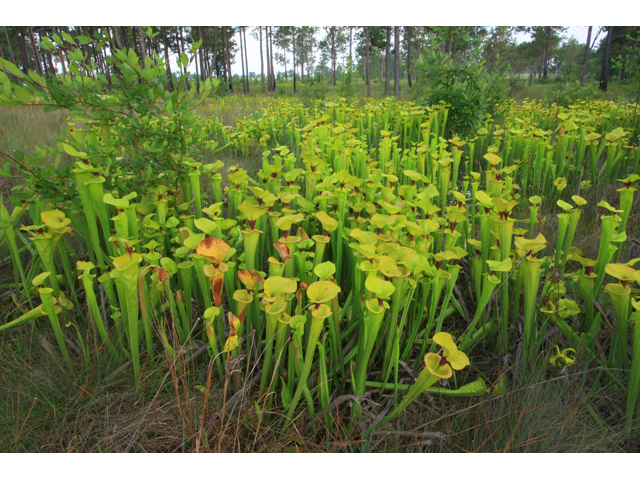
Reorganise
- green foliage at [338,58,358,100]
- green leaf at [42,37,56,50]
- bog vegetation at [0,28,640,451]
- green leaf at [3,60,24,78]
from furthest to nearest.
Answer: green foliage at [338,58,358,100], green leaf at [42,37,56,50], green leaf at [3,60,24,78], bog vegetation at [0,28,640,451]

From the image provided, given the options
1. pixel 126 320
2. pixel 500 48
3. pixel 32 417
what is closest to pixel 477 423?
pixel 126 320

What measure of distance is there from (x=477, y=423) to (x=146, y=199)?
1407 mm

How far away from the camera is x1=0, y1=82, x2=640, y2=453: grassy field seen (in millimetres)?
871

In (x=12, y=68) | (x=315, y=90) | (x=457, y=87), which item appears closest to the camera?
(x=12, y=68)

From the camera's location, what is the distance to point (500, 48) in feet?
99.1

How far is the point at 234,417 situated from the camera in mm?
918

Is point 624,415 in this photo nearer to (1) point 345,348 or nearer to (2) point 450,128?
(1) point 345,348

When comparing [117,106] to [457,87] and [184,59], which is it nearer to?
[184,59]

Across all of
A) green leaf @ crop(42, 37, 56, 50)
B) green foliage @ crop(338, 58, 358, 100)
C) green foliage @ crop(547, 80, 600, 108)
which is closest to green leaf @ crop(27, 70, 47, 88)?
green leaf @ crop(42, 37, 56, 50)

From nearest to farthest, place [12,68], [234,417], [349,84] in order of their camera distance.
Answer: [234,417] < [12,68] < [349,84]

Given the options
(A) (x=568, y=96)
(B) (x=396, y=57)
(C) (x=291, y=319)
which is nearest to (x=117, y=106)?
(C) (x=291, y=319)

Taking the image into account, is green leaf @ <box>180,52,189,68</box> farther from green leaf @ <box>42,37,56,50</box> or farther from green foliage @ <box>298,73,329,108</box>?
green foliage @ <box>298,73,329,108</box>

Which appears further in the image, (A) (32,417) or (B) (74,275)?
(B) (74,275)

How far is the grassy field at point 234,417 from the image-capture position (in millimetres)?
871
